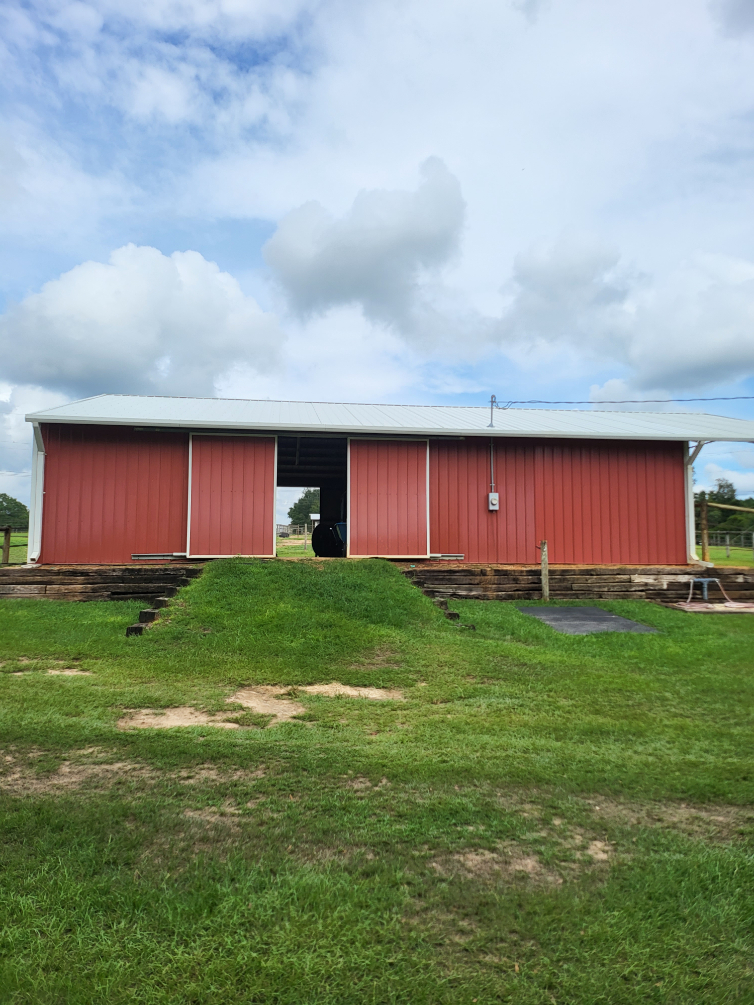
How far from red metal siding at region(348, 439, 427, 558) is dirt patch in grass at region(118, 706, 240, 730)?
674cm

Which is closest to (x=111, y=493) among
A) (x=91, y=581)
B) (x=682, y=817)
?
(x=91, y=581)

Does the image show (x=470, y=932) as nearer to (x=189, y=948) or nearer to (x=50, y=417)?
(x=189, y=948)

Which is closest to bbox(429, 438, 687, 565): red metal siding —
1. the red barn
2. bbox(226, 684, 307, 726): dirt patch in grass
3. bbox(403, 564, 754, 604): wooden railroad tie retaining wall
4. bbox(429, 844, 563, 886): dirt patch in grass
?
the red barn

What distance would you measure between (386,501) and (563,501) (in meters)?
3.33

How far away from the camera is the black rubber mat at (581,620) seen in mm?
8336

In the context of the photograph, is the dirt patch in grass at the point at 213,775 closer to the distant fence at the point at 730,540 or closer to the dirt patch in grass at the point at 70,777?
the dirt patch in grass at the point at 70,777

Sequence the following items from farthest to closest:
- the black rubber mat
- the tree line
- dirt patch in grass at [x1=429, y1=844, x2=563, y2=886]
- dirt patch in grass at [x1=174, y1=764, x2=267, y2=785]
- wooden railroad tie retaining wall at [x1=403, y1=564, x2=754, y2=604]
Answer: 1. the tree line
2. wooden railroad tie retaining wall at [x1=403, y1=564, x2=754, y2=604]
3. the black rubber mat
4. dirt patch in grass at [x1=174, y1=764, x2=267, y2=785]
5. dirt patch in grass at [x1=429, y1=844, x2=563, y2=886]

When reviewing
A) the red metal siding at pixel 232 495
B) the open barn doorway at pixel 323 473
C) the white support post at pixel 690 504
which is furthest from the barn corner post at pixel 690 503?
the red metal siding at pixel 232 495

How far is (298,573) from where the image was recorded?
8.91 metres

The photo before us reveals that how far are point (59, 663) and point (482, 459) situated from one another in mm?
7889

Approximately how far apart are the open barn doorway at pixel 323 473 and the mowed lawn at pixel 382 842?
7339 mm

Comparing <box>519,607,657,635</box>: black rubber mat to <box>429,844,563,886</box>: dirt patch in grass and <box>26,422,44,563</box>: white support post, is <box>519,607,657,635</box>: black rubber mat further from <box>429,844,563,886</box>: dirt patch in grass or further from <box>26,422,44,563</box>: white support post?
<box>26,422,44,563</box>: white support post

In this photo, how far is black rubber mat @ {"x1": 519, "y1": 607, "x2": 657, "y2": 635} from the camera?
27.3 feet

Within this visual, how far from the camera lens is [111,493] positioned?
10.7 meters
